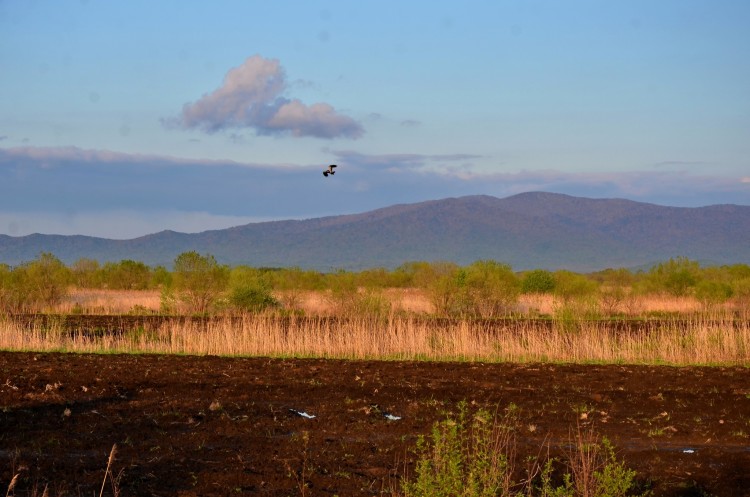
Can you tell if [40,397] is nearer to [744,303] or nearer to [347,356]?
[347,356]

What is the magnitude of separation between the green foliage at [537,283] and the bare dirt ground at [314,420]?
29929 mm

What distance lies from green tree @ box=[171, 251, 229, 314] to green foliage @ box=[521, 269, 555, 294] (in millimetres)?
17990

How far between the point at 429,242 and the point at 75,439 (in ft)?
602

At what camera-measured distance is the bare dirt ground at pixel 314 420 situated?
891 centimetres

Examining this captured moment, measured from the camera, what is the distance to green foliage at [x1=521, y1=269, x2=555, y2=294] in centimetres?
4884

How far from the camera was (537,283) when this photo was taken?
161ft

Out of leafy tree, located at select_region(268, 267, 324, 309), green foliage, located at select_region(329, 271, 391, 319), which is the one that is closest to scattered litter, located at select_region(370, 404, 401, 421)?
green foliage, located at select_region(329, 271, 391, 319)

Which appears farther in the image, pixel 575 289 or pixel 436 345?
pixel 575 289

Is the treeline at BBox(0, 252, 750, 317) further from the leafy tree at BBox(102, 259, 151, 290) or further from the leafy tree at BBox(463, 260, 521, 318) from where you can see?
the leafy tree at BBox(102, 259, 151, 290)

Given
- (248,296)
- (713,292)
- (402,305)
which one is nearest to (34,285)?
(248,296)

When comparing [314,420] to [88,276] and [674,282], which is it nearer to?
[674,282]

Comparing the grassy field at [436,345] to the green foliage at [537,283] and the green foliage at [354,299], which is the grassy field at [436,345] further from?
the green foliage at [537,283]

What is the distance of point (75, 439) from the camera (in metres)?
10.5

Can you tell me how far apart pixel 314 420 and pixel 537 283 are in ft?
126
